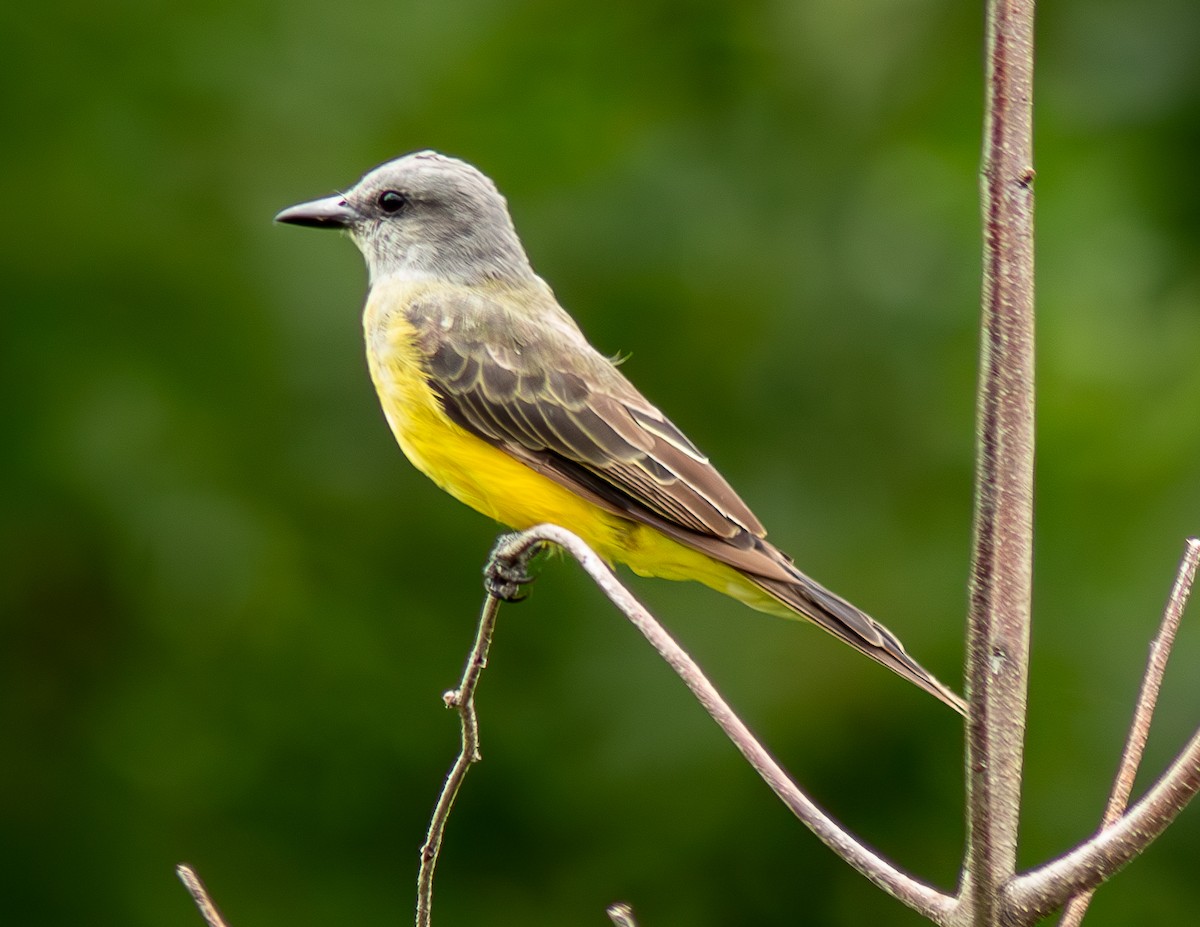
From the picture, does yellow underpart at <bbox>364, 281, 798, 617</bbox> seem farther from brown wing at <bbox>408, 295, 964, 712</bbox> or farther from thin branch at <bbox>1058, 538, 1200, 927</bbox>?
thin branch at <bbox>1058, 538, 1200, 927</bbox>

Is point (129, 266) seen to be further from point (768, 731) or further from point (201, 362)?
point (768, 731)

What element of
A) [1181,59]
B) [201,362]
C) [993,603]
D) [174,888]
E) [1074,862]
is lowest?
[174,888]

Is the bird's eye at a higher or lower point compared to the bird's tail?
higher

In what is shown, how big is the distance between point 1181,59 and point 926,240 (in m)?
1.05

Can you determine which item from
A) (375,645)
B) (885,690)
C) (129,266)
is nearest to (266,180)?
(129,266)

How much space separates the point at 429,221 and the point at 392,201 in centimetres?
14

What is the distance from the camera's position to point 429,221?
5.20 metres

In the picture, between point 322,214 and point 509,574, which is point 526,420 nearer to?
point 509,574

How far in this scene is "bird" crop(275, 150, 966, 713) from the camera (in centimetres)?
432

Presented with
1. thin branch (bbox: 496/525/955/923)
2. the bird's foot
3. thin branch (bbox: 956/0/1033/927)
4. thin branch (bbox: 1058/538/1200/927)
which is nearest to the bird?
the bird's foot

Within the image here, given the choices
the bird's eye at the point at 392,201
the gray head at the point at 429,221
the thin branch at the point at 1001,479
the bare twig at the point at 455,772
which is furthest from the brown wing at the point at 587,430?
the thin branch at the point at 1001,479

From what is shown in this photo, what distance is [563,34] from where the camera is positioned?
19.6ft

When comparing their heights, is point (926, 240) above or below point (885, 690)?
above

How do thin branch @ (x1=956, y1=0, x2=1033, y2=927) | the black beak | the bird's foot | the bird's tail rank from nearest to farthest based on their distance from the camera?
thin branch @ (x1=956, y1=0, x2=1033, y2=927)
the bird's tail
the bird's foot
the black beak
